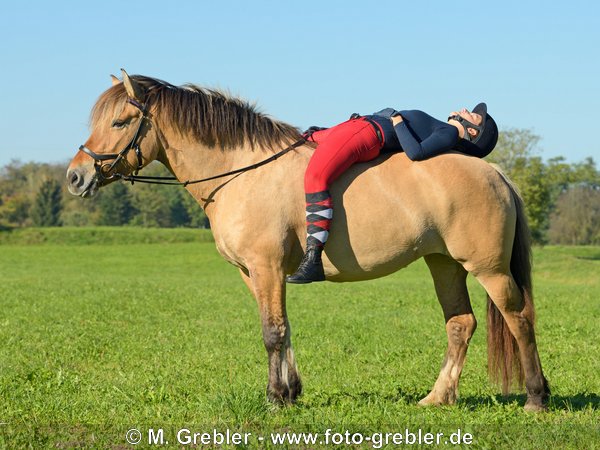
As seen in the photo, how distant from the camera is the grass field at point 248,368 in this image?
19.1ft

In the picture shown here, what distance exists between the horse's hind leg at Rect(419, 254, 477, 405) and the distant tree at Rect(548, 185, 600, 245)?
266ft

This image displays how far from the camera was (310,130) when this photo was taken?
703 cm

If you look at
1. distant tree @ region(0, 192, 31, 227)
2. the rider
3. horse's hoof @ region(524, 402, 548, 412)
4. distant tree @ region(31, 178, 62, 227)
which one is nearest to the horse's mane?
the rider

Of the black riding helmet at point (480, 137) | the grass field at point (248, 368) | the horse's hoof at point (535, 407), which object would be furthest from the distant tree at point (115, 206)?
the horse's hoof at point (535, 407)

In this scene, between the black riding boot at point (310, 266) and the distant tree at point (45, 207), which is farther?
the distant tree at point (45, 207)

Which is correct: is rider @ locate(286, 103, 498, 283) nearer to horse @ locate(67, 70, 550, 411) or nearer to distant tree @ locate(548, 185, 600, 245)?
horse @ locate(67, 70, 550, 411)

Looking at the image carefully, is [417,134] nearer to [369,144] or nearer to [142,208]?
[369,144]

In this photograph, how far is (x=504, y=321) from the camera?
701 centimetres

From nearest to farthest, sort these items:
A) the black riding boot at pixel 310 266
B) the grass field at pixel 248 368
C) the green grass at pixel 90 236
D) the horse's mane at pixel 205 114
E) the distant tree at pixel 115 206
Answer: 1. the grass field at pixel 248 368
2. the black riding boot at pixel 310 266
3. the horse's mane at pixel 205 114
4. the green grass at pixel 90 236
5. the distant tree at pixel 115 206

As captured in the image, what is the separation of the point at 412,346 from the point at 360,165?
230 inches

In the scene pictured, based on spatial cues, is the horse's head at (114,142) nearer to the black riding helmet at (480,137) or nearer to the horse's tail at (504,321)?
the black riding helmet at (480,137)

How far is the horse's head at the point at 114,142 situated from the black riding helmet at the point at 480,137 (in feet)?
8.61

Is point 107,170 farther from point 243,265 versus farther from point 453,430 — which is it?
point 453,430

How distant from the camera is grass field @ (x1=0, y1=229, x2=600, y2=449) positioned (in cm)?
582
